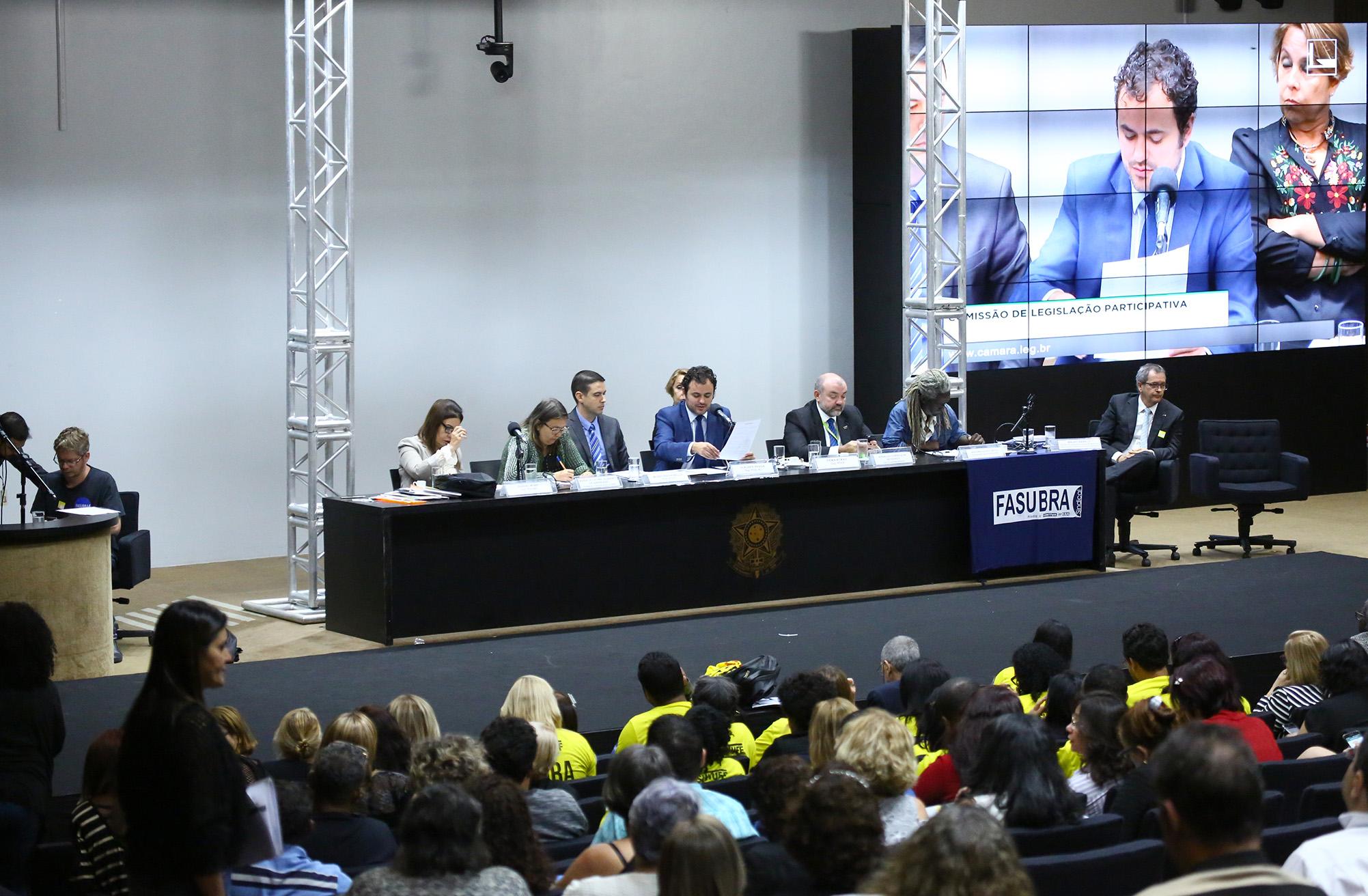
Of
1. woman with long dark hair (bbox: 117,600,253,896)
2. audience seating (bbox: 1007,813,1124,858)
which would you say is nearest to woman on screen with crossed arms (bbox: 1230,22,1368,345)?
audience seating (bbox: 1007,813,1124,858)

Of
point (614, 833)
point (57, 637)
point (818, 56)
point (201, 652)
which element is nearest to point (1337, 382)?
point (818, 56)

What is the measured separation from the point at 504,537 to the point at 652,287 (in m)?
3.89

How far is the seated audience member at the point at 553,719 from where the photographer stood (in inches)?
185

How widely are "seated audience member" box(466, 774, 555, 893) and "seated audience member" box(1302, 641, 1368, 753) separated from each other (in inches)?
101

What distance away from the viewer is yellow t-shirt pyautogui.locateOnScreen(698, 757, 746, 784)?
4.54 metres

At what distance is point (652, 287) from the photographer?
38.6 feet

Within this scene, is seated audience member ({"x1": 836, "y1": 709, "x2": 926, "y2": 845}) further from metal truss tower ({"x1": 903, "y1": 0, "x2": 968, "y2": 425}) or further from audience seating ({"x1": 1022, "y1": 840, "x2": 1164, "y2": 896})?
metal truss tower ({"x1": 903, "y1": 0, "x2": 968, "y2": 425})

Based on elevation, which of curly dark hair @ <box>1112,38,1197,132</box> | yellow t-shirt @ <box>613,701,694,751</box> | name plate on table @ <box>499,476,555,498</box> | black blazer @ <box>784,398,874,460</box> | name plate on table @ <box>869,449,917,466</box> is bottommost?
yellow t-shirt @ <box>613,701,694,751</box>

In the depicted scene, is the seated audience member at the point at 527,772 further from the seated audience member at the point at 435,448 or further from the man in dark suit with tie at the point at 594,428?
the man in dark suit with tie at the point at 594,428

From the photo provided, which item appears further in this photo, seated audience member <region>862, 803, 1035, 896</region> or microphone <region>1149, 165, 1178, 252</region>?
microphone <region>1149, 165, 1178, 252</region>

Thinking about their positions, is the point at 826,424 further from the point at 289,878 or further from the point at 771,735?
the point at 289,878

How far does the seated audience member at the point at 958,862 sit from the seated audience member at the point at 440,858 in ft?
2.65

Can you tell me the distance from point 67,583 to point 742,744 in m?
3.76

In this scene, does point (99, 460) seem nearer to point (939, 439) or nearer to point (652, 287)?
point (652, 287)
